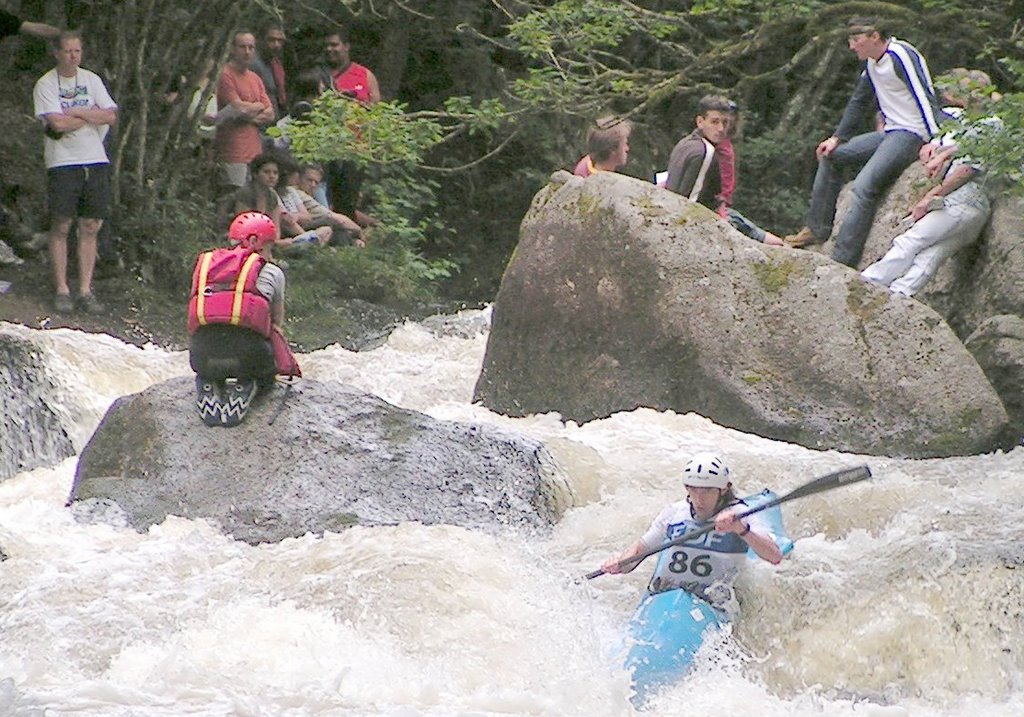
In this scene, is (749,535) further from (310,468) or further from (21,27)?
(21,27)

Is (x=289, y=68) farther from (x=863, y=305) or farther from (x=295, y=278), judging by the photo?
(x=863, y=305)

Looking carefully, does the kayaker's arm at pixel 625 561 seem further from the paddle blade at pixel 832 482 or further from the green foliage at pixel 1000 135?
the green foliage at pixel 1000 135

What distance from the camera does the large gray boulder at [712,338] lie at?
9852 millimetres

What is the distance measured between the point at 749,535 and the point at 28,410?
203 inches

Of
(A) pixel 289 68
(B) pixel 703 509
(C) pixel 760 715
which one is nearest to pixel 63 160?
(A) pixel 289 68

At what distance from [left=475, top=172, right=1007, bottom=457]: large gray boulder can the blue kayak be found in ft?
9.00

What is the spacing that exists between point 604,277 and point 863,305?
1460mm

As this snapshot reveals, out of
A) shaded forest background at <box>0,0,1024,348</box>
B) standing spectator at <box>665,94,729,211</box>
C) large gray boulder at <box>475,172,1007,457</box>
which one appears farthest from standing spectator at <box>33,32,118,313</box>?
standing spectator at <box>665,94,729,211</box>

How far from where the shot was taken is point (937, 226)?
10844 millimetres

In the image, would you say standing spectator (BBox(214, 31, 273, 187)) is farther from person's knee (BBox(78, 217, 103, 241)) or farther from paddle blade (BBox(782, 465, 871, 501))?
paddle blade (BBox(782, 465, 871, 501))

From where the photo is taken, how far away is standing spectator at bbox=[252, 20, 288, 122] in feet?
50.6

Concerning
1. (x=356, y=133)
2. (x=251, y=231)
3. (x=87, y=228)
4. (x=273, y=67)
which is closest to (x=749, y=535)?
(x=251, y=231)

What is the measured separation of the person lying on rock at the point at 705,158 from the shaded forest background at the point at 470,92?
2.74 feet

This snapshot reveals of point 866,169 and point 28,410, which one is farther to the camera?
point 866,169
